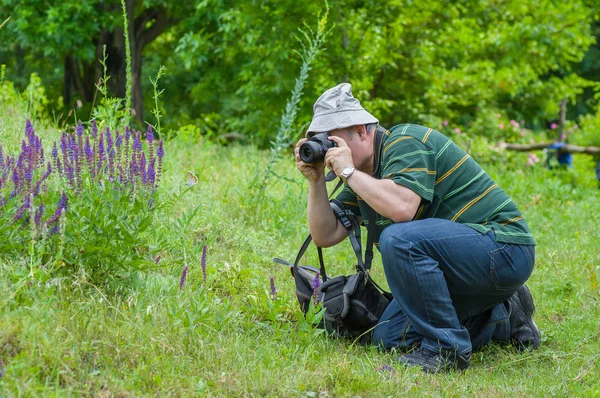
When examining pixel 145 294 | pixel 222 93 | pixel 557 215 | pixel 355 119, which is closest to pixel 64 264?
pixel 145 294

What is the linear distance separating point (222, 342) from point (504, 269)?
4.56 ft

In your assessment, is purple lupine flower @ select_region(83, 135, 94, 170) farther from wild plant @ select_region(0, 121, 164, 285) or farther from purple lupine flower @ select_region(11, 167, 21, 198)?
purple lupine flower @ select_region(11, 167, 21, 198)

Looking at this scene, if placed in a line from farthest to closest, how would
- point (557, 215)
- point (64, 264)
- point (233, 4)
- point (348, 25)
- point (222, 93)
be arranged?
1. point (222, 93)
2. point (233, 4)
3. point (348, 25)
4. point (557, 215)
5. point (64, 264)

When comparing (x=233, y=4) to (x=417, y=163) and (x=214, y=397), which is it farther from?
(x=214, y=397)

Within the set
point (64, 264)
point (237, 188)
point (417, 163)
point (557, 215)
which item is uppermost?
point (417, 163)

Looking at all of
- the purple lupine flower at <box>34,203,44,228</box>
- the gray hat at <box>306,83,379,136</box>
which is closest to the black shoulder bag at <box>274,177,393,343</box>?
the gray hat at <box>306,83,379,136</box>

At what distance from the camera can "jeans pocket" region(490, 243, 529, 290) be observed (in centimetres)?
348

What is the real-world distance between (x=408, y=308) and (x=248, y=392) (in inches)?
39.7

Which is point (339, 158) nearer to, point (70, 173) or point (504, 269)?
point (504, 269)

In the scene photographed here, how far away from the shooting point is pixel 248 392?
2.86m

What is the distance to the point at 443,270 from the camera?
11.5 feet

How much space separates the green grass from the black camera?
739 millimetres

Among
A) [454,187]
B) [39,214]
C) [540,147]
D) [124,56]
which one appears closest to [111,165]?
[39,214]

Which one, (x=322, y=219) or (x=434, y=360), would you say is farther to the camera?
(x=322, y=219)
